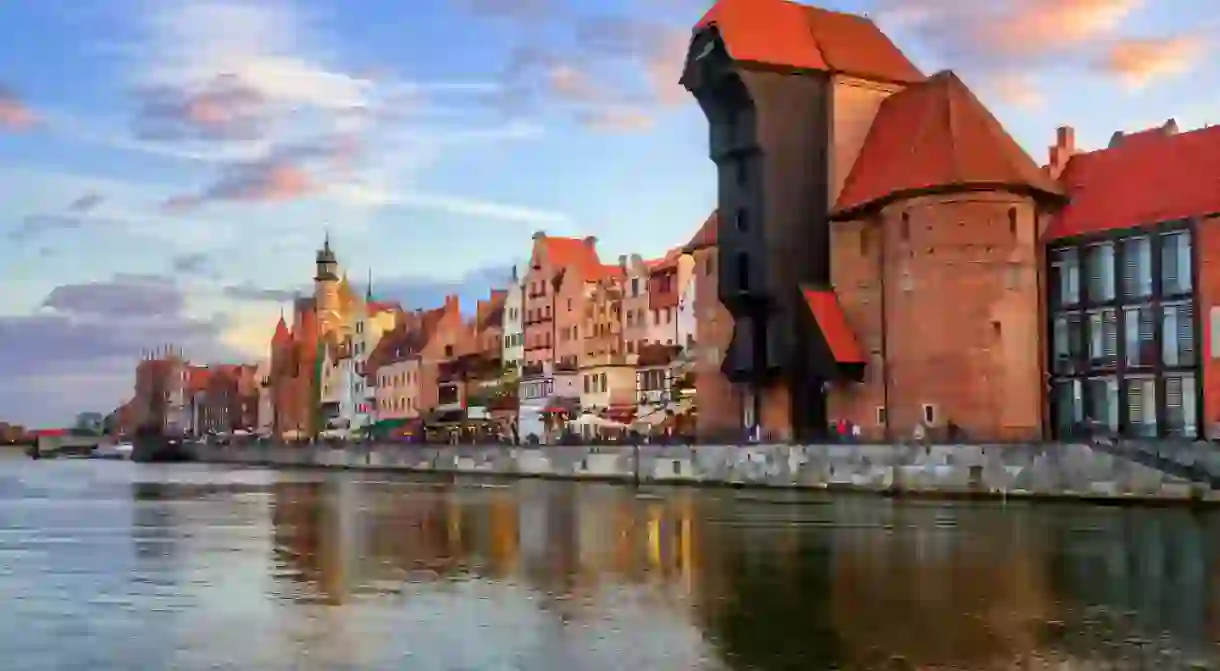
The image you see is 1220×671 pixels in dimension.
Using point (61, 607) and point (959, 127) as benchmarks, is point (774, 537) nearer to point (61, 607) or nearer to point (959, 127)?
point (61, 607)

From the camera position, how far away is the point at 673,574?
25328mm

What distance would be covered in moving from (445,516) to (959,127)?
29.6 m

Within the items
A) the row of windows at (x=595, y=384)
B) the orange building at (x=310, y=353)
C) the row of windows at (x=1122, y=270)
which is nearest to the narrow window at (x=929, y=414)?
the row of windows at (x=1122, y=270)

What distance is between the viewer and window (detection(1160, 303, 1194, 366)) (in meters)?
54.1

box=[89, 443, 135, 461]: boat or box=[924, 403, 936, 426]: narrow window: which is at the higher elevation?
box=[924, 403, 936, 426]: narrow window

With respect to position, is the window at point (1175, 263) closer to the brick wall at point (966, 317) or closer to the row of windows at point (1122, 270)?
the row of windows at point (1122, 270)

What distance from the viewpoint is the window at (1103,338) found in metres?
57.2

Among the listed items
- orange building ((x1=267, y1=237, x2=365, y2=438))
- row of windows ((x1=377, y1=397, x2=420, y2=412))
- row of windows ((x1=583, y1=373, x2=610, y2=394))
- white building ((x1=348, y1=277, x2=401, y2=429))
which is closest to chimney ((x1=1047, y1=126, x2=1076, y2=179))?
row of windows ((x1=583, y1=373, x2=610, y2=394))

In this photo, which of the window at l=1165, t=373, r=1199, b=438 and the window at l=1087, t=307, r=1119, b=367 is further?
the window at l=1087, t=307, r=1119, b=367

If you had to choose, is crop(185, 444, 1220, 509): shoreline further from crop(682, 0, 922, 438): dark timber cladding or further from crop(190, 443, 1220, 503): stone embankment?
crop(682, 0, 922, 438): dark timber cladding

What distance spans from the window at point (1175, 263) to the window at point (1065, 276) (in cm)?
453

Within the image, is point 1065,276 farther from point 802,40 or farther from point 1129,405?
point 802,40

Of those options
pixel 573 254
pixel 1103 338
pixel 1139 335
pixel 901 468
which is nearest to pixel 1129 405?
pixel 1139 335

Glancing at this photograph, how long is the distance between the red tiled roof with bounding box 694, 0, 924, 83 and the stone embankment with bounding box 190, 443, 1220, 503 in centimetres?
1693
